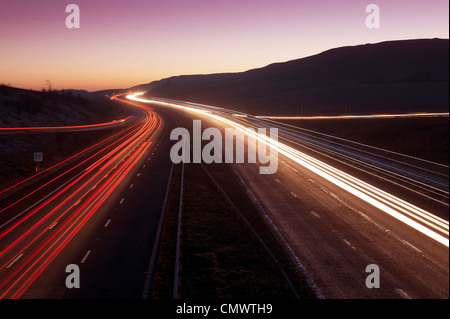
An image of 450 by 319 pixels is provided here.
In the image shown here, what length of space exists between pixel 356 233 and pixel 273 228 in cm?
452

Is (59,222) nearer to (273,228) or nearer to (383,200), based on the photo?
(273,228)

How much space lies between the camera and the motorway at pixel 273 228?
15570mm

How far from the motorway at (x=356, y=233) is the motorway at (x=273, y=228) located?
2.1 inches

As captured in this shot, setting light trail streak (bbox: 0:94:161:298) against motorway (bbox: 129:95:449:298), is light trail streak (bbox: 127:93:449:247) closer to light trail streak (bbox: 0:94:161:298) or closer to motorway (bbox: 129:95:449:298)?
motorway (bbox: 129:95:449:298)

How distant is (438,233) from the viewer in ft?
65.9

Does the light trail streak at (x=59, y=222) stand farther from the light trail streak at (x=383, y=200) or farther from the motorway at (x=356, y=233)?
the light trail streak at (x=383, y=200)

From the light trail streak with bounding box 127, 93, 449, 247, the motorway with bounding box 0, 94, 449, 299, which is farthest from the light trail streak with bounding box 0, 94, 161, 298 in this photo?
the light trail streak with bounding box 127, 93, 449, 247

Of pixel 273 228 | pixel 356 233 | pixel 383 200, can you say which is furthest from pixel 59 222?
pixel 383 200

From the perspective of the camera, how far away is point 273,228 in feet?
72.4

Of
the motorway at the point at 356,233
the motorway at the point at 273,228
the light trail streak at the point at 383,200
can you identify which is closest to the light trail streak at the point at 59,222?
the motorway at the point at 273,228

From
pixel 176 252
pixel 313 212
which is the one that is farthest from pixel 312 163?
pixel 176 252

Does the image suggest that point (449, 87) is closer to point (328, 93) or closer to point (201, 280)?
point (328, 93)
